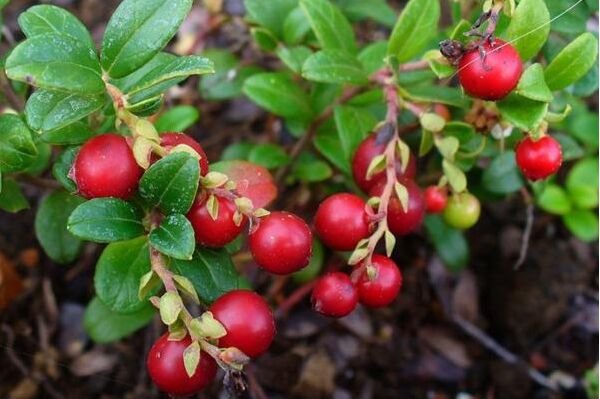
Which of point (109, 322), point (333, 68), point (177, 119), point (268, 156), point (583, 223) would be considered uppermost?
point (333, 68)

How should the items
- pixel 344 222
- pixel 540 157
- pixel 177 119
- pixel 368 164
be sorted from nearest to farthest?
pixel 344 222 < pixel 540 157 < pixel 368 164 < pixel 177 119

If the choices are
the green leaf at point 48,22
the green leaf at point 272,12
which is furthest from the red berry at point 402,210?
the green leaf at point 272,12

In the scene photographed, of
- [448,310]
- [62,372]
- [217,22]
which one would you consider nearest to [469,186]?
[448,310]

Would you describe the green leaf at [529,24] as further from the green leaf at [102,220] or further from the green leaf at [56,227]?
the green leaf at [56,227]

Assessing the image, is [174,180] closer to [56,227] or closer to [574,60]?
[56,227]

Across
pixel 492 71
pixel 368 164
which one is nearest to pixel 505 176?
pixel 368 164

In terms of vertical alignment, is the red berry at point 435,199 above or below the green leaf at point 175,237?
below
